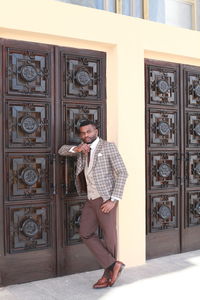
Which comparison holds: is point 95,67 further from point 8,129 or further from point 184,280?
point 184,280

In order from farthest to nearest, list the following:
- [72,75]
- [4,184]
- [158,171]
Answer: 1. [158,171]
2. [72,75]
3. [4,184]

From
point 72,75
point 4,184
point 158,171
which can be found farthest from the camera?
point 158,171

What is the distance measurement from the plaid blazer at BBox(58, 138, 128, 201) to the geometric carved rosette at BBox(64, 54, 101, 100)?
0.90m

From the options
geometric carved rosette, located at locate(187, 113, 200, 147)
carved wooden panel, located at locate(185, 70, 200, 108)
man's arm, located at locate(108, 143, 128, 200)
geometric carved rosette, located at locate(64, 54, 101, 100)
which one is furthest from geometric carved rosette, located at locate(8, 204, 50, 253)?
carved wooden panel, located at locate(185, 70, 200, 108)

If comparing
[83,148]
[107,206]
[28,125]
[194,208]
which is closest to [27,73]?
[28,125]

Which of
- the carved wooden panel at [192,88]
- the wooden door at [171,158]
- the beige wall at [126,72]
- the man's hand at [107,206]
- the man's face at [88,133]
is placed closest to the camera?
the man's hand at [107,206]

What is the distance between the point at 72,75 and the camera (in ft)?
18.6

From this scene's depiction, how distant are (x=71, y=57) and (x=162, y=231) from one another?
2.83m

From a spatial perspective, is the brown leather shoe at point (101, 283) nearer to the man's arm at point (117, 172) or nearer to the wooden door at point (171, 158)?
the man's arm at point (117, 172)

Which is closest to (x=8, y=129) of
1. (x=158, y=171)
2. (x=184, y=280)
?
(x=158, y=171)

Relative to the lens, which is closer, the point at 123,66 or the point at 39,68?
the point at 39,68

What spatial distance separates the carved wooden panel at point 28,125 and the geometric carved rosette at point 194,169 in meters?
2.48

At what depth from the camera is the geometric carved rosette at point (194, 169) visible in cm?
681

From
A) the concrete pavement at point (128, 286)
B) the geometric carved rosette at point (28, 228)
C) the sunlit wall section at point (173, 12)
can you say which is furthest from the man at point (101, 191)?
the sunlit wall section at point (173, 12)
